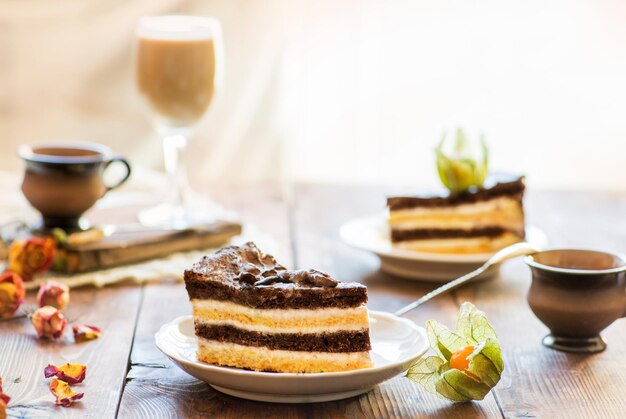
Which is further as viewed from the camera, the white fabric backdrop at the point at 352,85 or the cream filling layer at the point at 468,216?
the white fabric backdrop at the point at 352,85

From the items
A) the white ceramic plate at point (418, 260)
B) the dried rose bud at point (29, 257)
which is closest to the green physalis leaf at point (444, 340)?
the white ceramic plate at point (418, 260)

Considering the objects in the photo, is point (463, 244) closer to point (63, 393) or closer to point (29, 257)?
point (29, 257)

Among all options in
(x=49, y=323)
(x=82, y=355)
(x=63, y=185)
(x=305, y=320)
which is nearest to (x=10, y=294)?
(x=49, y=323)

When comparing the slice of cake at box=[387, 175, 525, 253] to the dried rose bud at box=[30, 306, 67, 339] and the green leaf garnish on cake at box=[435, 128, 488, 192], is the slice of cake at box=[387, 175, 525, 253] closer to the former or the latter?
the green leaf garnish on cake at box=[435, 128, 488, 192]

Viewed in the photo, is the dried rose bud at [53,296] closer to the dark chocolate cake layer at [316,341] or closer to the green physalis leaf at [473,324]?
the dark chocolate cake layer at [316,341]

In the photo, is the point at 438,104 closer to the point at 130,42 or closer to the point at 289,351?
the point at 130,42

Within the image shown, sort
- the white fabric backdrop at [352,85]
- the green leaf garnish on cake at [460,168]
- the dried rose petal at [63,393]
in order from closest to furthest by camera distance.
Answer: the dried rose petal at [63,393], the green leaf garnish on cake at [460,168], the white fabric backdrop at [352,85]

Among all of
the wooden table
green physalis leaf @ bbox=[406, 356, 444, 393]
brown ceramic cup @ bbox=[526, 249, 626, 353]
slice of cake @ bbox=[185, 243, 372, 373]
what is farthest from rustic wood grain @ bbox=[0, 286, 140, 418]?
brown ceramic cup @ bbox=[526, 249, 626, 353]
